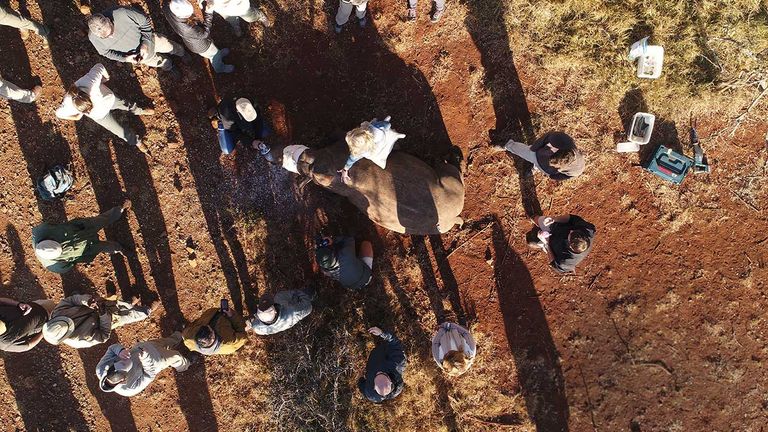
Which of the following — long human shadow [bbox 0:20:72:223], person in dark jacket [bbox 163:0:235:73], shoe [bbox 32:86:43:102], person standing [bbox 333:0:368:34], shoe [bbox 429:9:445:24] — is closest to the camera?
person in dark jacket [bbox 163:0:235:73]

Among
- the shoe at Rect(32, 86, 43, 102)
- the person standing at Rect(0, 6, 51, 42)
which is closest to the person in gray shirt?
the person standing at Rect(0, 6, 51, 42)

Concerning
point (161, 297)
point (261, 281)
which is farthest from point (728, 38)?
point (161, 297)

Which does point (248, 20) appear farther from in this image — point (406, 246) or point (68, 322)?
point (68, 322)

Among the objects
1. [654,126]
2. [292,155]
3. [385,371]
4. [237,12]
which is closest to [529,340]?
[385,371]

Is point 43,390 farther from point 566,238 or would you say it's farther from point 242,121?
point 566,238

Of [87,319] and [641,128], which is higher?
[641,128]

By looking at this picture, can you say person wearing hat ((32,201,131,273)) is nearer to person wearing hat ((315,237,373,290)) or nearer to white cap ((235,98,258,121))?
white cap ((235,98,258,121))
